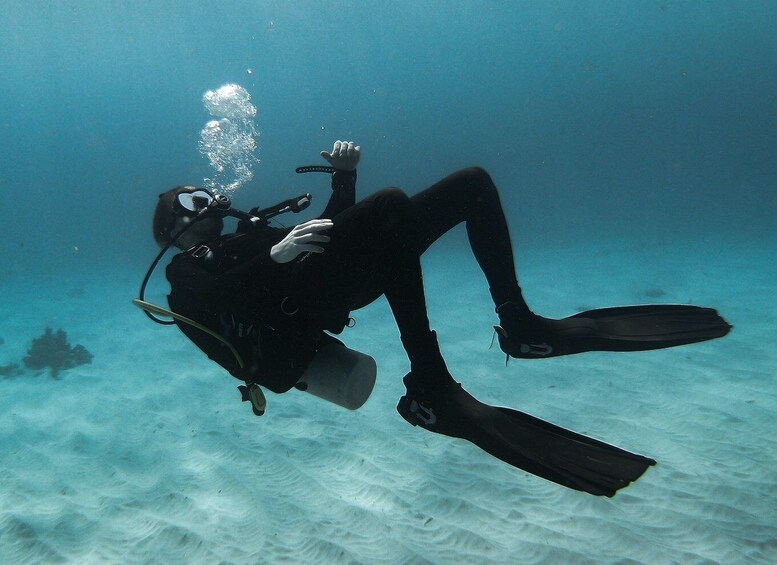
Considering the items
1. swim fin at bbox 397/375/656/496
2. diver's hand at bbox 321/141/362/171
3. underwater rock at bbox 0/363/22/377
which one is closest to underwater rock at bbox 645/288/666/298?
swim fin at bbox 397/375/656/496

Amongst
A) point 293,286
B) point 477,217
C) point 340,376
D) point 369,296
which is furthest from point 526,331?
point 293,286

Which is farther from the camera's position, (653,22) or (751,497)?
(653,22)

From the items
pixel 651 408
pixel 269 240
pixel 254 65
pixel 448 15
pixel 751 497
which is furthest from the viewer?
pixel 254 65

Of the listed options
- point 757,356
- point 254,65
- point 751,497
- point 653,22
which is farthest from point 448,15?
point 751,497

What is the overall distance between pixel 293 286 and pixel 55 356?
1256cm

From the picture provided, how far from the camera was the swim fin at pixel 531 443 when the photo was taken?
2.34 m

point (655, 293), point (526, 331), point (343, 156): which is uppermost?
point (655, 293)

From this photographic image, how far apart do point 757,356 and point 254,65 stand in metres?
72.2

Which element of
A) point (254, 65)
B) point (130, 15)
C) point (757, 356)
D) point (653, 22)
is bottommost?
point (757, 356)

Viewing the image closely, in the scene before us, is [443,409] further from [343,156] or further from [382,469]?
[382,469]

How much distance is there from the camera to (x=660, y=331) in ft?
11.2

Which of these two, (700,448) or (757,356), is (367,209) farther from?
(757,356)

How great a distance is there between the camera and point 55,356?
11.9 metres

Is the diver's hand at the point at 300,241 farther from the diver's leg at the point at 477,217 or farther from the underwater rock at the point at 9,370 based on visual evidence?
the underwater rock at the point at 9,370
